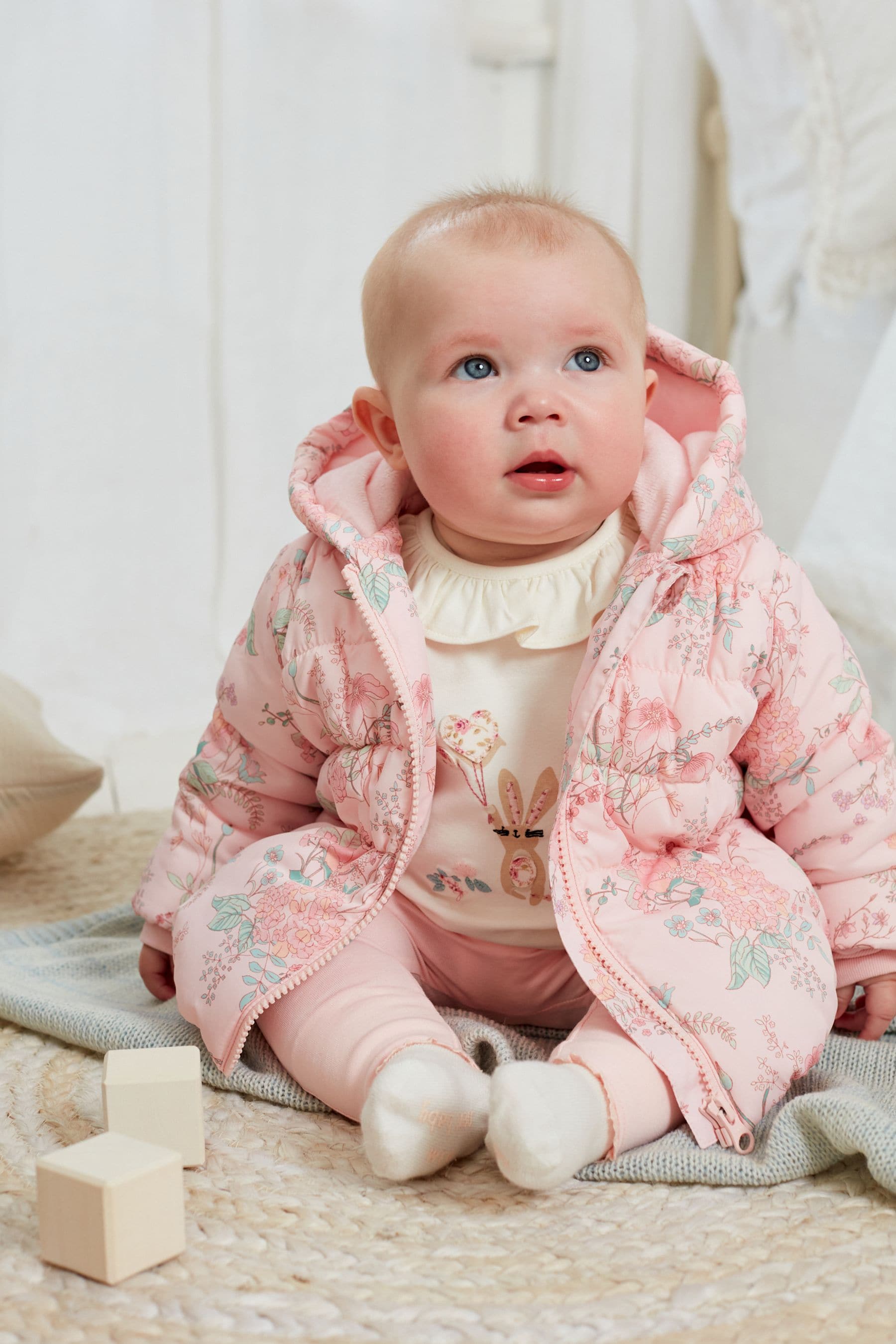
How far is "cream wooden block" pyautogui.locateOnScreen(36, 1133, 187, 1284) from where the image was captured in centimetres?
61

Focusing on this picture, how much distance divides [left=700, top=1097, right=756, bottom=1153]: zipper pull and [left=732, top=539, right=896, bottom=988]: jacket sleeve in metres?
0.19

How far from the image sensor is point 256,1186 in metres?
0.74

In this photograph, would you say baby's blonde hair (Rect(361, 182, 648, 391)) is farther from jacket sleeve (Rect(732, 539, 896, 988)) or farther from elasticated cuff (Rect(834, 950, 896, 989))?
elasticated cuff (Rect(834, 950, 896, 989))

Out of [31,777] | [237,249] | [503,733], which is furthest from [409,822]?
[237,249]

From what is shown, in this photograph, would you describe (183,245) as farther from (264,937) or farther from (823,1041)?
(823,1041)

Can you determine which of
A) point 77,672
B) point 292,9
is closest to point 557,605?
point 77,672

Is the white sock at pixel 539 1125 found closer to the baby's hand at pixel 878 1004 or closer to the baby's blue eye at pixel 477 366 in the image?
the baby's hand at pixel 878 1004

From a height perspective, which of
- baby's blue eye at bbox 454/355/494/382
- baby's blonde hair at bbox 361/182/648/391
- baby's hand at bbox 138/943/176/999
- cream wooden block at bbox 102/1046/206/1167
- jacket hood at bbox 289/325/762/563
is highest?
baby's blonde hair at bbox 361/182/648/391

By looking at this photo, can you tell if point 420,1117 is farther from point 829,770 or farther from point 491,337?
point 491,337

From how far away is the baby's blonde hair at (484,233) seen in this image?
91 centimetres

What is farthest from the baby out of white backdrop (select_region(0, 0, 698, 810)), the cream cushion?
white backdrop (select_region(0, 0, 698, 810))

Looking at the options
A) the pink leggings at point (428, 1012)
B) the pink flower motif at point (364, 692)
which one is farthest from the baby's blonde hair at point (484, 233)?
the pink leggings at point (428, 1012)

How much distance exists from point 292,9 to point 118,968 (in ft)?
4.83

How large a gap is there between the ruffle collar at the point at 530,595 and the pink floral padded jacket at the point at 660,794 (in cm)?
3
